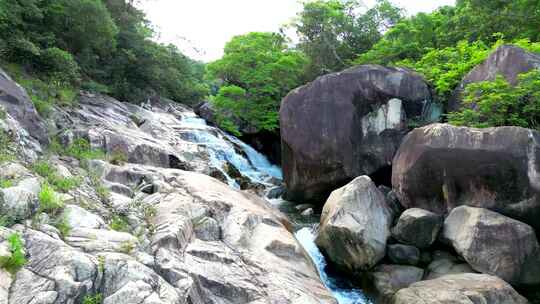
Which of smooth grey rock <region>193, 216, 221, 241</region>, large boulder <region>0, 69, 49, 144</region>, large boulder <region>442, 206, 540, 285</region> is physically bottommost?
large boulder <region>442, 206, 540, 285</region>

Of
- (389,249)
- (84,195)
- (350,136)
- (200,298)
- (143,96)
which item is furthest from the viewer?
(143,96)

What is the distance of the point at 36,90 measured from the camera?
1348cm

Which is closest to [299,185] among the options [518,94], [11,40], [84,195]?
[518,94]

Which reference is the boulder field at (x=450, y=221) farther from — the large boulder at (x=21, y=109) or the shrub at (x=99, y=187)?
the large boulder at (x=21, y=109)

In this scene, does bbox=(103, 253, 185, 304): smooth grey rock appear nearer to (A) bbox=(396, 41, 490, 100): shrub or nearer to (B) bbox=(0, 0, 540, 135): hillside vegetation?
(B) bbox=(0, 0, 540, 135): hillside vegetation

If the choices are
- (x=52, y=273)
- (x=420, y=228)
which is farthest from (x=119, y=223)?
(x=420, y=228)

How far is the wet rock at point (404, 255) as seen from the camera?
33.0ft

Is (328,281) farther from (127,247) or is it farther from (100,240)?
(100,240)

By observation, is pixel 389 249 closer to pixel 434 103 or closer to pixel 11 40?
pixel 434 103

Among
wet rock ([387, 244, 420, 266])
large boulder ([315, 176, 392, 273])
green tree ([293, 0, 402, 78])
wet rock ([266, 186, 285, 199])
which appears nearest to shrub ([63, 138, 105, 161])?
large boulder ([315, 176, 392, 273])

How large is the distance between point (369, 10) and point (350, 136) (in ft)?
47.6

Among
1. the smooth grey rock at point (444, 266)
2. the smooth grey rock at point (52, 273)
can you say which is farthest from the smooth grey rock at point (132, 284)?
the smooth grey rock at point (444, 266)

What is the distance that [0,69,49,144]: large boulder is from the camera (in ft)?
31.0

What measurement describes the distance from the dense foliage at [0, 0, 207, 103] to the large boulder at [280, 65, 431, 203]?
382 inches
